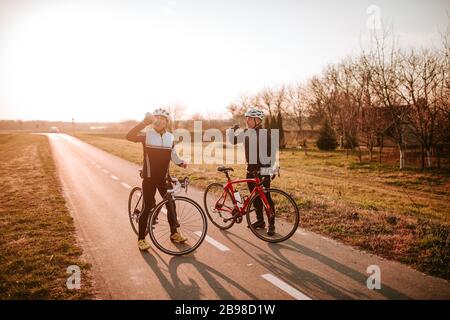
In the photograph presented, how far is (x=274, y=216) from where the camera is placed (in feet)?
20.2

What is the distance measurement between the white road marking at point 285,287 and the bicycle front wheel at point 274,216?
1491mm

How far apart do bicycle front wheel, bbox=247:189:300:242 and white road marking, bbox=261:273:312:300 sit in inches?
58.7

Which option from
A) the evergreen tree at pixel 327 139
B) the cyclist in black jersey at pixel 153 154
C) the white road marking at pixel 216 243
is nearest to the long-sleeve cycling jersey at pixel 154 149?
the cyclist in black jersey at pixel 153 154

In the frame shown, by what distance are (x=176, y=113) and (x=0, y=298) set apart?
85671 millimetres

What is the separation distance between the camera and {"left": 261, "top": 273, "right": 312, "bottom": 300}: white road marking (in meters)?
3.99

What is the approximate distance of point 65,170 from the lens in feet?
55.3

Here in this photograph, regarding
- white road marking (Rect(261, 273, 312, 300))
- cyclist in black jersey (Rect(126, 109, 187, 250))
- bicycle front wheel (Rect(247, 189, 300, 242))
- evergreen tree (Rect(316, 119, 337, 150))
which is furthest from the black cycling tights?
evergreen tree (Rect(316, 119, 337, 150))

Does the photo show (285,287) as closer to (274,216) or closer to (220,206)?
(274,216)

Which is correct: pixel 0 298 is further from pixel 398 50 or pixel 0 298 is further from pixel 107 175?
pixel 398 50

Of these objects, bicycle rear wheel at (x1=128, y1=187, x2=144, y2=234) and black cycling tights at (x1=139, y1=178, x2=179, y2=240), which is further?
bicycle rear wheel at (x1=128, y1=187, x2=144, y2=234)

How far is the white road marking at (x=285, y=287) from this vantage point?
3988 mm

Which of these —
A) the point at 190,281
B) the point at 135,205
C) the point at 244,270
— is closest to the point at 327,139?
the point at 135,205

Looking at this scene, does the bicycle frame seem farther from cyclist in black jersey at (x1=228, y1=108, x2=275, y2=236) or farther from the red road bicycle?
cyclist in black jersey at (x1=228, y1=108, x2=275, y2=236)
